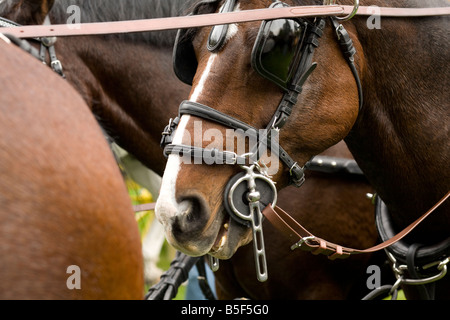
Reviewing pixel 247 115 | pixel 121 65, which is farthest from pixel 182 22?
pixel 121 65

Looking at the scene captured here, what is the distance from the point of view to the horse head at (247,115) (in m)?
1.65

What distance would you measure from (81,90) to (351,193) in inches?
56.0

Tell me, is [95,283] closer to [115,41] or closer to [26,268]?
[26,268]

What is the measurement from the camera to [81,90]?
2551mm

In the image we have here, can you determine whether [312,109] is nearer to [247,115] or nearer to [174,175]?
[247,115]

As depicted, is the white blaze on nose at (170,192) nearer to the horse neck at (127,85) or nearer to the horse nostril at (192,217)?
the horse nostril at (192,217)

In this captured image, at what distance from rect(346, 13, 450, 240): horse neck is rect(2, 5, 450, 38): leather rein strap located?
144 millimetres

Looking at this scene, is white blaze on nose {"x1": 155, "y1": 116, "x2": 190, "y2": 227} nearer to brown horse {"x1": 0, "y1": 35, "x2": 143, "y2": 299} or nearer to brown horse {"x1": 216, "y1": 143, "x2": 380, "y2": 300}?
brown horse {"x1": 0, "y1": 35, "x2": 143, "y2": 299}

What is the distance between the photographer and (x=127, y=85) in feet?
8.72

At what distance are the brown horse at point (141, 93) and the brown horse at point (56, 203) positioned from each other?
5.34 feet

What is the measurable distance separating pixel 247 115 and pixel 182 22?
0.35m

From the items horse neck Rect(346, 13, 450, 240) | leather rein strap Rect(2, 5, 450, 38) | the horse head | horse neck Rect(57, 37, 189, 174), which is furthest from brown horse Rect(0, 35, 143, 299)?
horse neck Rect(57, 37, 189, 174)

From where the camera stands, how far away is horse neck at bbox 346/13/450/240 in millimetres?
1884
